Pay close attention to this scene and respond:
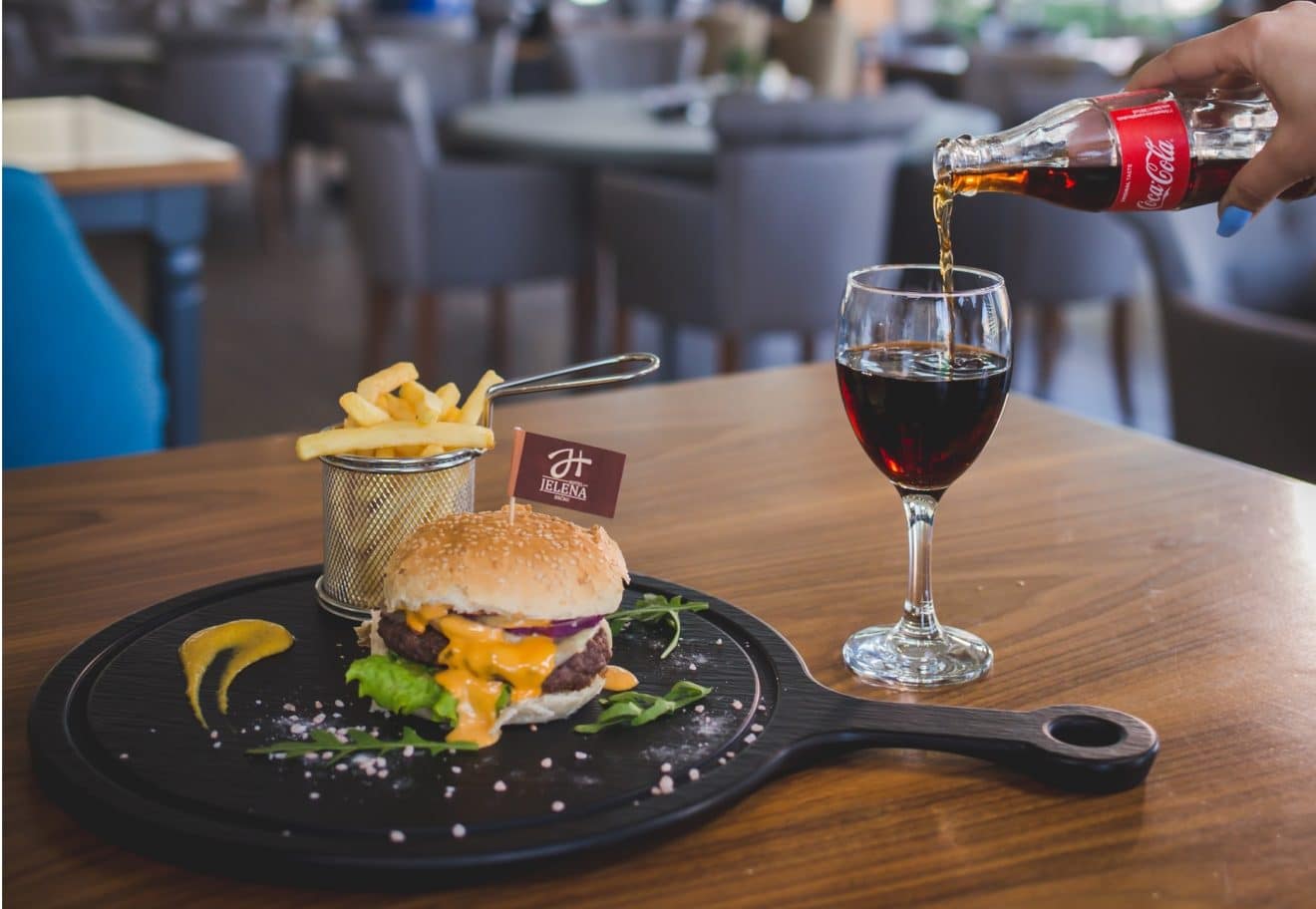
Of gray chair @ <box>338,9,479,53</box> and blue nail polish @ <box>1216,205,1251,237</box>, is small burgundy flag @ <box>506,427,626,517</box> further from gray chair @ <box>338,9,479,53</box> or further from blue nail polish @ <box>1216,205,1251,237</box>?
gray chair @ <box>338,9,479,53</box>

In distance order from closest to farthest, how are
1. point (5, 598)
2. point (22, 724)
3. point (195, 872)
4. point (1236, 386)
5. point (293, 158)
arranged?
point (195, 872) < point (22, 724) < point (5, 598) < point (1236, 386) < point (293, 158)

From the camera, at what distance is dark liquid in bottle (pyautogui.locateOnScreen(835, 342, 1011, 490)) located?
0.91 m

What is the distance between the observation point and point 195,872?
0.69 m

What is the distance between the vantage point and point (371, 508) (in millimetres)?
966

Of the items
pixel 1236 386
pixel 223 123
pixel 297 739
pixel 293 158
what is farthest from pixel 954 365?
pixel 293 158

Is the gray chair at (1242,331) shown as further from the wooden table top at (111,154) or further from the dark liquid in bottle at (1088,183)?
the wooden table top at (111,154)

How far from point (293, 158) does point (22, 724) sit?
24.4 feet

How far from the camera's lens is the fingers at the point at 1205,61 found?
3.55 feet

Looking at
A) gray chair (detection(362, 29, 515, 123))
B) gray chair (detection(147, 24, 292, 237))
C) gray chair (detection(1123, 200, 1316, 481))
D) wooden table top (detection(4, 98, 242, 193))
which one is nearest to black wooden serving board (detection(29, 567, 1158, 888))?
gray chair (detection(1123, 200, 1316, 481))

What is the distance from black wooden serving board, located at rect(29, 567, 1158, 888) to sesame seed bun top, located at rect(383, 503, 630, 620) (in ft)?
0.22

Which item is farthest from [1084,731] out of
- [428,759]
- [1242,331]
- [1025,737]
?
[1242,331]

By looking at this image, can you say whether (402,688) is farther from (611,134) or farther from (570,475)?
(611,134)

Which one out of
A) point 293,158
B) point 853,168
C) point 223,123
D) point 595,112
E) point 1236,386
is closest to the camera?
point 1236,386

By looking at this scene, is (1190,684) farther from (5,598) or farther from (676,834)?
(5,598)
